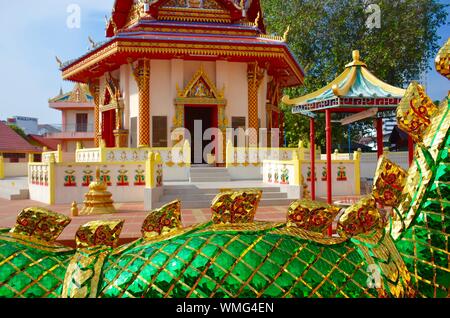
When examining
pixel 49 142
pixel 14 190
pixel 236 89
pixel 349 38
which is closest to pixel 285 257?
pixel 14 190

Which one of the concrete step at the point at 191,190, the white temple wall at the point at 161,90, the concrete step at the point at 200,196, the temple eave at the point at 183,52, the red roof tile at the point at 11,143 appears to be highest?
the temple eave at the point at 183,52

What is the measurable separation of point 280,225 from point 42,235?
2.92ft

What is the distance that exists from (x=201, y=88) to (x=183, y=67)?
3.52 feet

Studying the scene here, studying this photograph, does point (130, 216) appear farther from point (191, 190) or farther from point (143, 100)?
point (143, 100)

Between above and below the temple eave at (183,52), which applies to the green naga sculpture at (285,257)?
below

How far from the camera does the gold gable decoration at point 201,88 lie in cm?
1567

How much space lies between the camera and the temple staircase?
13054 mm

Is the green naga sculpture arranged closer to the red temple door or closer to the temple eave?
the temple eave

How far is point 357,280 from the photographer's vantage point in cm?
130

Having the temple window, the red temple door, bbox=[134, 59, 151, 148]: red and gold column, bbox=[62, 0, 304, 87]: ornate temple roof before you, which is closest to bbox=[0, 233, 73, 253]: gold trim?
bbox=[62, 0, 304, 87]: ornate temple roof

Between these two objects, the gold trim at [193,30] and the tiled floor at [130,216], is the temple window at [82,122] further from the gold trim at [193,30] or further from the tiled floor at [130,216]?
the tiled floor at [130,216]

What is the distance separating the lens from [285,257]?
1323 mm

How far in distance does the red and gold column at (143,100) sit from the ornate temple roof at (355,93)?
26.6 ft

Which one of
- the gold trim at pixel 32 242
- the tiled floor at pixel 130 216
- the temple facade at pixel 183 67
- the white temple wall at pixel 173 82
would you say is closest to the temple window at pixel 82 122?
the temple facade at pixel 183 67
